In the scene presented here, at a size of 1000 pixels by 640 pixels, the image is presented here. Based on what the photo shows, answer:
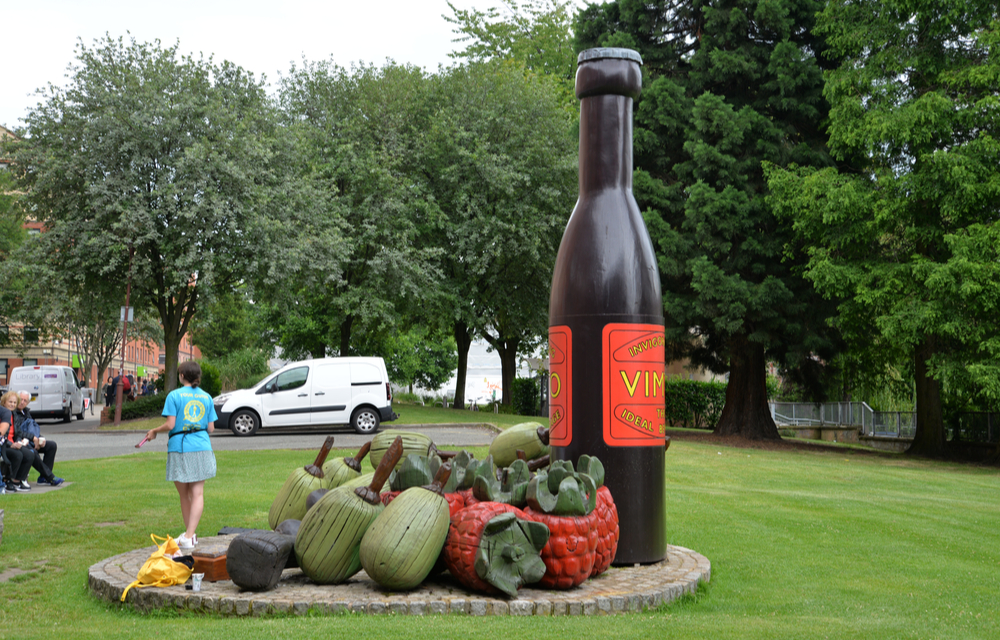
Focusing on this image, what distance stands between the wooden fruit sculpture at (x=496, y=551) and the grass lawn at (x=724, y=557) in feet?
1.52

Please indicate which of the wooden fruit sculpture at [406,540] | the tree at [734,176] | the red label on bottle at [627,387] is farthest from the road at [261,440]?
the wooden fruit sculpture at [406,540]

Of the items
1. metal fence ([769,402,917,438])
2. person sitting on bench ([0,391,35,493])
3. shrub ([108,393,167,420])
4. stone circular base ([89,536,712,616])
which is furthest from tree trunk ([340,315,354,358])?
stone circular base ([89,536,712,616])

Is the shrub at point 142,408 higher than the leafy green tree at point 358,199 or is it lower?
lower

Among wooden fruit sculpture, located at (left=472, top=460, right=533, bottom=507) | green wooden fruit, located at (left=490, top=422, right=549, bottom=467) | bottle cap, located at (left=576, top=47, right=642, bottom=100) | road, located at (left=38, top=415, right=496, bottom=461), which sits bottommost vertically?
road, located at (left=38, top=415, right=496, bottom=461)

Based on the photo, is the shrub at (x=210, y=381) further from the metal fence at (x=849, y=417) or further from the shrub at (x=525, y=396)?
the metal fence at (x=849, y=417)

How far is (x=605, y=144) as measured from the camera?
7430 mm

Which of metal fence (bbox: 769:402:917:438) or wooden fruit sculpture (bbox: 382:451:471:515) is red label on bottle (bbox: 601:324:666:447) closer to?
wooden fruit sculpture (bbox: 382:451:471:515)

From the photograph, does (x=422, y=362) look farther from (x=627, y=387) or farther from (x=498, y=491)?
(x=498, y=491)

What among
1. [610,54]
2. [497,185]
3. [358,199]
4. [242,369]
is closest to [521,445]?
[610,54]

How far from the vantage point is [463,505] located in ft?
20.7

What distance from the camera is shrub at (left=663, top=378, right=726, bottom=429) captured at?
3619 centimetres

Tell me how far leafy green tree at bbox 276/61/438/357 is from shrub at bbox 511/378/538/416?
10300 millimetres

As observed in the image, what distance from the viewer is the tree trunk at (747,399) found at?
2506cm

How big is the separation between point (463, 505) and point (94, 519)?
→ 5.14 metres
